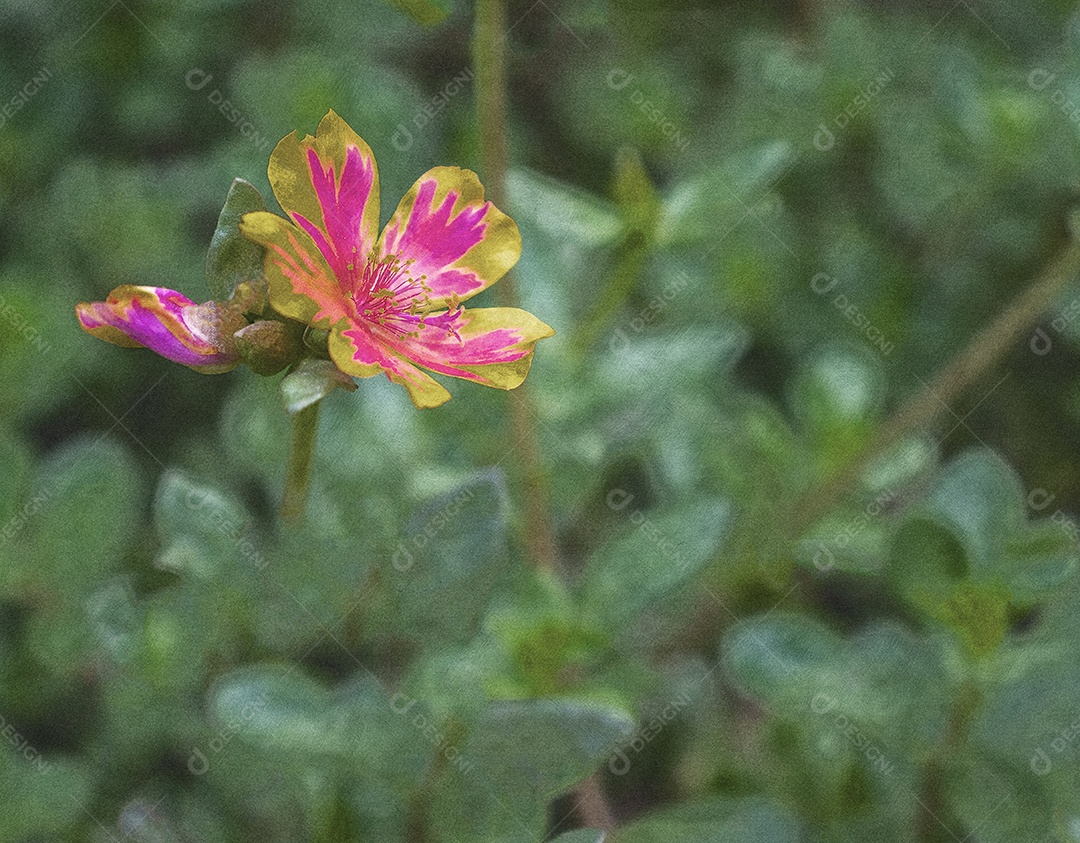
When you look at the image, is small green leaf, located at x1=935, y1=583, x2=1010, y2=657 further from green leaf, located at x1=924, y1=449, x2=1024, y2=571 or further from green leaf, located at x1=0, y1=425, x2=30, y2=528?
green leaf, located at x1=0, y1=425, x2=30, y2=528

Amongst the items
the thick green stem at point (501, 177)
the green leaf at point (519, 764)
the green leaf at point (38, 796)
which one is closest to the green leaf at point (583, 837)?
the green leaf at point (519, 764)

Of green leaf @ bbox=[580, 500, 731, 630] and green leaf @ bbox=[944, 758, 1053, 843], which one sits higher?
green leaf @ bbox=[944, 758, 1053, 843]

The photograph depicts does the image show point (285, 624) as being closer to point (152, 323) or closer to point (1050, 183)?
point (152, 323)

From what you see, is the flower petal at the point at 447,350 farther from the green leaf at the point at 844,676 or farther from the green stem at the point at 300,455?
the green leaf at the point at 844,676

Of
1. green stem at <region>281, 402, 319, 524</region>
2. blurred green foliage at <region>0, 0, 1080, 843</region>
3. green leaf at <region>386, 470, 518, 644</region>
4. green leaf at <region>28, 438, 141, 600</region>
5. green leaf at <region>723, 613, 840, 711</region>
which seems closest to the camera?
green stem at <region>281, 402, 319, 524</region>

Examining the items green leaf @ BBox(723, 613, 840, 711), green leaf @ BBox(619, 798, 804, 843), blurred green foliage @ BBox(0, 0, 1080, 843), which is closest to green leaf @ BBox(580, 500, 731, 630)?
blurred green foliage @ BBox(0, 0, 1080, 843)

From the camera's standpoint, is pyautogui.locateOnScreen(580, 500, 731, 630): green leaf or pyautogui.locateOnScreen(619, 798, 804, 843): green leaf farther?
pyautogui.locateOnScreen(580, 500, 731, 630): green leaf

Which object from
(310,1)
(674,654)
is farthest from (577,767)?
(310,1)
